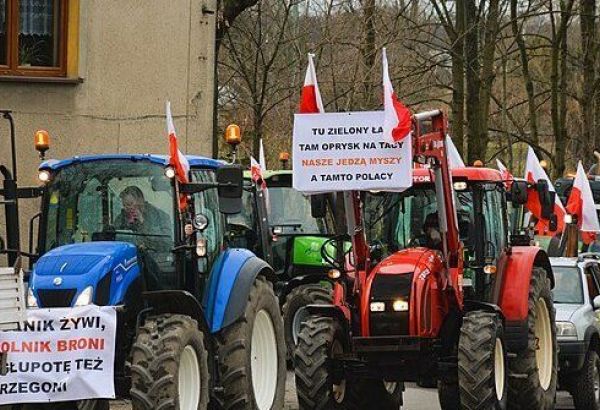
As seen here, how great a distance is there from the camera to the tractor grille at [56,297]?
31.9ft

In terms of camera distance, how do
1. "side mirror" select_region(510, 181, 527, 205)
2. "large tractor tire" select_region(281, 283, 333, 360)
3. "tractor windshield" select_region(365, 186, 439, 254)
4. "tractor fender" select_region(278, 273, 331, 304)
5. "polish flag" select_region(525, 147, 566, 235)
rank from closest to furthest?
"tractor windshield" select_region(365, 186, 439, 254) → "side mirror" select_region(510, 181, 527, 205) → "polish flag" select_region(525, 147, 566, 235) → "large tractor tire" select_region(281, 283, 333, 360) → "tractor fender" select_region(278, 273, 331, 304)

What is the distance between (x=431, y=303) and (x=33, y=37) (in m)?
6.64

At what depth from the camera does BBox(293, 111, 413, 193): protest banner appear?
461 inches

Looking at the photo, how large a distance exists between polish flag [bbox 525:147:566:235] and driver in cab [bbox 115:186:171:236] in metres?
5.34

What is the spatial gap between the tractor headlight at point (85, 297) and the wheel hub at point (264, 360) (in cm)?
213

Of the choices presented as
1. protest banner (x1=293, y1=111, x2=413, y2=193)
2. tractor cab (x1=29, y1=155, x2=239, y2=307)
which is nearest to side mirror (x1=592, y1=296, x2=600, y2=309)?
protest banner (x1=293, y1=111, x2=413, y2=193)

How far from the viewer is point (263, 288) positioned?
11.7 m

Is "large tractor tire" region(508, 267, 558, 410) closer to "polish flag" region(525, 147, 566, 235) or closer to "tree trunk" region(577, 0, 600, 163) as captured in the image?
"polish flag" region(525, 147, 566, 235)

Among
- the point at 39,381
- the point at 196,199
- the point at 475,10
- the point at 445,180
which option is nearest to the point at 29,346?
the point at 39,381

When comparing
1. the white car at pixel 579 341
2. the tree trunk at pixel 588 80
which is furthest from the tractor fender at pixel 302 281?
the tree trunk at pixel 588 80

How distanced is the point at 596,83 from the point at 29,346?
30946 millimetres

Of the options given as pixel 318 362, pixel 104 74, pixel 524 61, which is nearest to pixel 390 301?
pixel 318 362

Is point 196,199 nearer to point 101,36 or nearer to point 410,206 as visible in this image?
point 410,206

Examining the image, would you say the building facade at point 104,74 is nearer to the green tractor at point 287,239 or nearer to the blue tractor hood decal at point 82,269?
the green tractor at point 287,239
